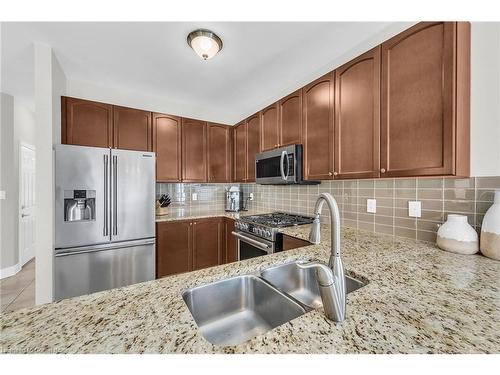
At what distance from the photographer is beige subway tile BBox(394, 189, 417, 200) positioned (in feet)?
4.84

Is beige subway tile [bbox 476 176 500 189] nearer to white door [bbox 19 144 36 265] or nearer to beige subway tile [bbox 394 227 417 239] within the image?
beige subway tile [bbox 394 227 417 239]

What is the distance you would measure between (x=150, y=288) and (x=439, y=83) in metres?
1.74

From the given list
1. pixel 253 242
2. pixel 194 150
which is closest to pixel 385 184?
pixel 253 242

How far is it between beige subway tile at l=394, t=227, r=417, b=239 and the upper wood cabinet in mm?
482

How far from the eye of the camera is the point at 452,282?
0.83m

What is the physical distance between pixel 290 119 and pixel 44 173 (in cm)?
233

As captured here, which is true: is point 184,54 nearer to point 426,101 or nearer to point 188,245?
point 426,101

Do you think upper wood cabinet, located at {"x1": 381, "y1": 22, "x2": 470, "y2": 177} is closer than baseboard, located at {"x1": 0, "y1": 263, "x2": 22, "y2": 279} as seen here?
Yes

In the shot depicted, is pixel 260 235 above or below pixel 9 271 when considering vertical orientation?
above

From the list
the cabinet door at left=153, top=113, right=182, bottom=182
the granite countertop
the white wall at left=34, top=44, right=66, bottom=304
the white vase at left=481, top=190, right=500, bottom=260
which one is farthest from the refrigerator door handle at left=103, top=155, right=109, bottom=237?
the white vase at left=481, top=190, right=500, bottom=260

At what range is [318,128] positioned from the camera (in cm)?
188

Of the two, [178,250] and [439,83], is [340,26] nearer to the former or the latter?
[439,83]
